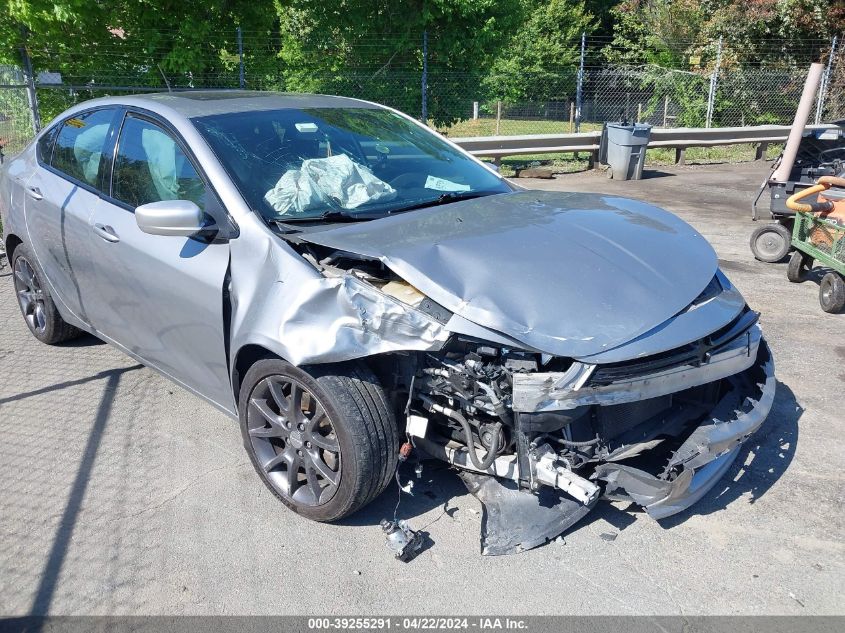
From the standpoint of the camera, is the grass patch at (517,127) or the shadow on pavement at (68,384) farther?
the grass patch at (517,127)

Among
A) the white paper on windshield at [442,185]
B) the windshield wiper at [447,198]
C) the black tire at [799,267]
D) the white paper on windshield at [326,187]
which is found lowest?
the black tire at [799,267]

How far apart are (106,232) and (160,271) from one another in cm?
61

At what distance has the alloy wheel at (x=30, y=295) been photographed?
5293mm

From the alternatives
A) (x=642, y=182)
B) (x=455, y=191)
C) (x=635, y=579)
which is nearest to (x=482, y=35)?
(x=642, y=182)

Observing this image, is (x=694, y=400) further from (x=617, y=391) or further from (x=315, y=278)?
(x=315, y=278)

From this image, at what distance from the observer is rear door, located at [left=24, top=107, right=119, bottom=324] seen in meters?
4.34

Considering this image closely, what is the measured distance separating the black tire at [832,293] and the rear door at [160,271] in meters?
4.97

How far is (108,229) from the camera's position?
404 centimetres

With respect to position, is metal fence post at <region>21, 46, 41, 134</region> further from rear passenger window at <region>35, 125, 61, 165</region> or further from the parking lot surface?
the parking lot surface

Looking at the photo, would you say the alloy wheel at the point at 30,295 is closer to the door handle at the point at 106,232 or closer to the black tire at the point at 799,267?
the door handle at the point at 106,232

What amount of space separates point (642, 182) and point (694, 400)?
35.5ft

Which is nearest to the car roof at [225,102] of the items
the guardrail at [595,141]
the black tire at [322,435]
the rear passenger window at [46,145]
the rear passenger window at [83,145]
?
the rear passenger window at [83,145]

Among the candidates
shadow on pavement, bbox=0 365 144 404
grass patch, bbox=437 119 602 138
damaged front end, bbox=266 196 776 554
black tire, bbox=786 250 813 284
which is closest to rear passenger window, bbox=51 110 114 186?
shadow on pavement, bbox=0 365 144 404

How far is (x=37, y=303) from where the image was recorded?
542 centimetres
